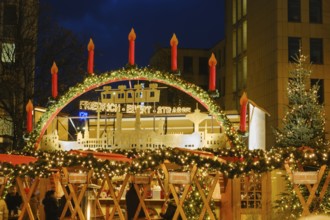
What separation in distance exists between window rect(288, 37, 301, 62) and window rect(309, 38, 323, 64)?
3.10ft

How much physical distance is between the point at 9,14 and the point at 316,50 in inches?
748

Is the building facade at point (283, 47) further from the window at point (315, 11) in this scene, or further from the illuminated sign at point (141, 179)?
the illuminated sign at point (141, 179)

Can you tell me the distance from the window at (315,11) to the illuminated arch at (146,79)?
20.9 m

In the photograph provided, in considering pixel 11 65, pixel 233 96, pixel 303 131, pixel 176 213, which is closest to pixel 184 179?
pixel 176 213

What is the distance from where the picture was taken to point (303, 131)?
21234 millimetres

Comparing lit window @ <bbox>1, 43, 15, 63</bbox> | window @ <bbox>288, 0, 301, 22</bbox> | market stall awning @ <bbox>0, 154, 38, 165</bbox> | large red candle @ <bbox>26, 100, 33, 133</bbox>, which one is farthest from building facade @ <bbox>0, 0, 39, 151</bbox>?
window @ <bbox>288, 0, 301, 22</bbox>

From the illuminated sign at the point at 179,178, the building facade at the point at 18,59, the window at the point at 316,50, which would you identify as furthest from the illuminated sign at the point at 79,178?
the window at the point at 316,50

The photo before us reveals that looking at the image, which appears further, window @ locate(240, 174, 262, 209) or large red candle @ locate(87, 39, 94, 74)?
large red candle @ locate(87, 39, 94, 74)

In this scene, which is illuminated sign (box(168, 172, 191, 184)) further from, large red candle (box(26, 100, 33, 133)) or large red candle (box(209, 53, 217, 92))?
large red candle (box(26, 100, 33, 133))

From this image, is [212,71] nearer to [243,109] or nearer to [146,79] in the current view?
[243,109]

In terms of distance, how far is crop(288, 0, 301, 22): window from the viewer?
38.1 metres

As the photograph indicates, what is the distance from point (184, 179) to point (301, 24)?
26.6 metres

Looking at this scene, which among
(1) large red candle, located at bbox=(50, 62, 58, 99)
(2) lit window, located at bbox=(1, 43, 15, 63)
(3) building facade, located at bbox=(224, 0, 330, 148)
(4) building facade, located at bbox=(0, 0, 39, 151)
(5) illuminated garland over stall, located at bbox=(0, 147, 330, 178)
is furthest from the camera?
(3) building facade, located at bbox=(224, 0, 330, 148)

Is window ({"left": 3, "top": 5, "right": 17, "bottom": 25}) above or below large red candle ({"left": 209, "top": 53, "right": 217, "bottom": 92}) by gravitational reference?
above
